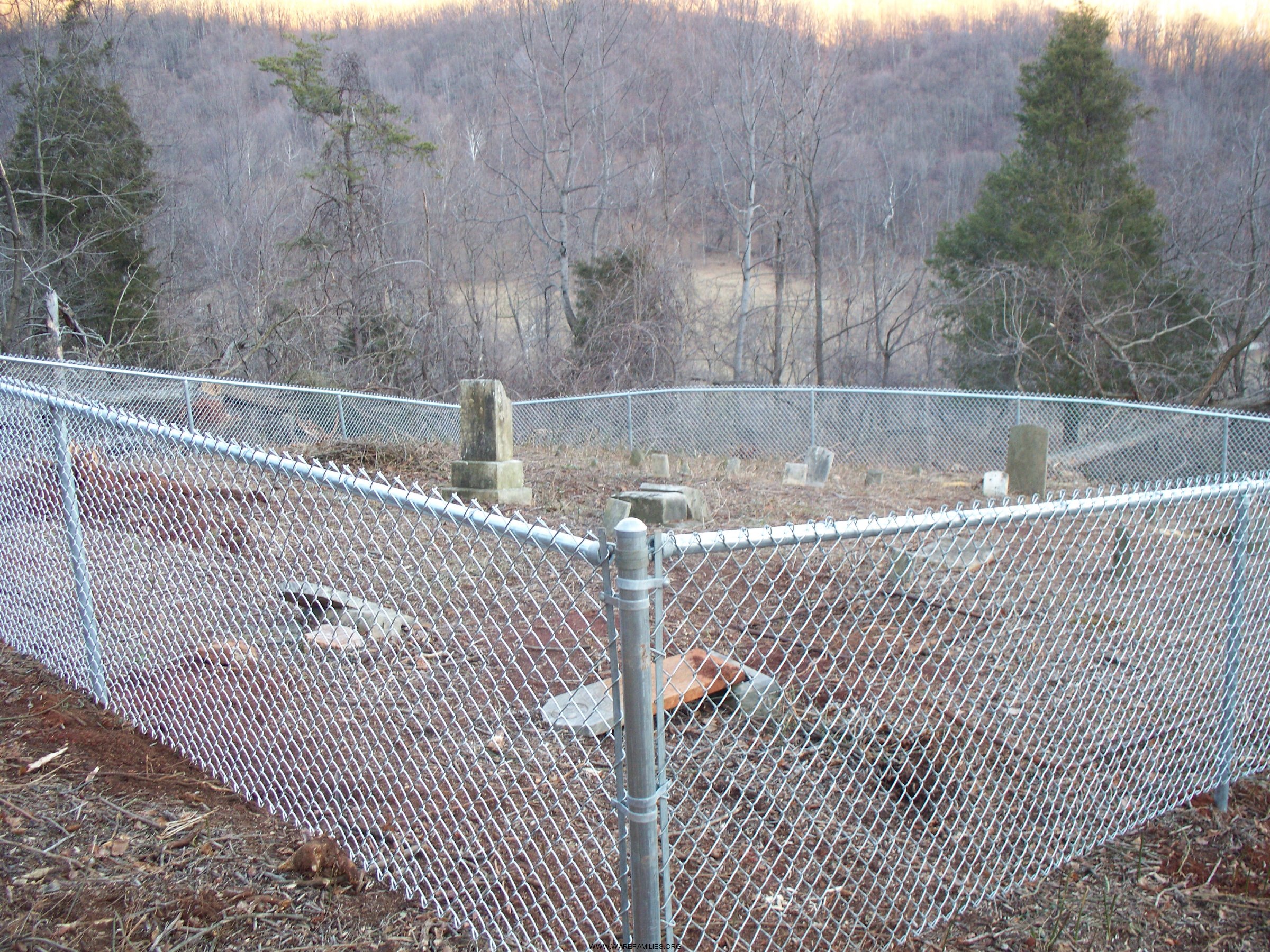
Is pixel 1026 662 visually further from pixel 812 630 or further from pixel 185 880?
pixel 185 880

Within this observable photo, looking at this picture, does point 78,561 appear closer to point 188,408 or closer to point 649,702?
point 649,702

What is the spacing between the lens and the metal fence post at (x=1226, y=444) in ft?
36.0

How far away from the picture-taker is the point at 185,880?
8.55 feet

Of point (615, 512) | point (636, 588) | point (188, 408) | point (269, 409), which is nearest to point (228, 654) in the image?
point (636, 588)

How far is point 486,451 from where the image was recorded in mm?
9500

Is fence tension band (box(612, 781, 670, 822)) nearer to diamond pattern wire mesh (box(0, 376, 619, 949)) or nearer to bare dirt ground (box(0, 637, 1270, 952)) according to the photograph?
diamond pattern wire mesh (box(0, 376, 619, 949))

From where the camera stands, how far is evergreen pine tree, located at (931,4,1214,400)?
18.7 metres

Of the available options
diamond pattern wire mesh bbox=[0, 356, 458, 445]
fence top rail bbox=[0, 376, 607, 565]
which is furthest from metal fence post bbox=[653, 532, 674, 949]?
diamond pattern wire mesh bbox=[0, 356, 458, 445]

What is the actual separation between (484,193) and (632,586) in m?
28.0

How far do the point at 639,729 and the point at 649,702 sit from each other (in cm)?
6

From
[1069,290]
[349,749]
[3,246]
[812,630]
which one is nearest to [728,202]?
[1069,290]

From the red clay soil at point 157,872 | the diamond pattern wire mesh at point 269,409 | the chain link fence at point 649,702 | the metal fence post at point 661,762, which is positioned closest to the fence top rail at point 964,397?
the diamond pattern wire mesh at point 269,409

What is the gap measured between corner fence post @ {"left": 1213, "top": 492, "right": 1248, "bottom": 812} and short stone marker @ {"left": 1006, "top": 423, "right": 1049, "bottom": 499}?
23.4ft

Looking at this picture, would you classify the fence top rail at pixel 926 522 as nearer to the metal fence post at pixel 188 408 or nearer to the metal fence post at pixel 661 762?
the metal fence post at pixel 661 762
